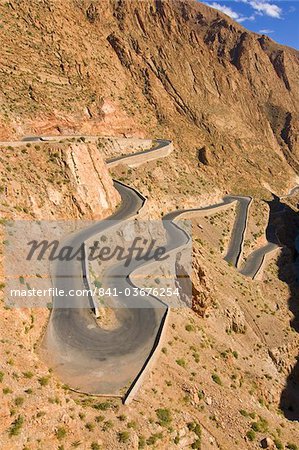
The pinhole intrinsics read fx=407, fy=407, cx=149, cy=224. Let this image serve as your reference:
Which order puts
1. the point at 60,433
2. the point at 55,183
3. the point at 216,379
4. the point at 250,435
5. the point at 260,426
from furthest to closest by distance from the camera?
the point at 55,183, the point at 216,379, the point at 260,426, the point at 250,435, the point at 60,433

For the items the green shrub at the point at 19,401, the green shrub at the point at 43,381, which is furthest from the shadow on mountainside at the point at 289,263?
the green shrub at the point at 19,401

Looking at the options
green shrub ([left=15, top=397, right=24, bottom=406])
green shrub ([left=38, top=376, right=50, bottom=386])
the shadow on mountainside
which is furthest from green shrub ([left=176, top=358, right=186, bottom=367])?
the shadow on mountainside

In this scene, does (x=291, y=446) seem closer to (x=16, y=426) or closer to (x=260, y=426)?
(x=260, y=426)

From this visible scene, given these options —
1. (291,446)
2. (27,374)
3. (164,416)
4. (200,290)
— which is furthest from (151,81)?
(164,416)

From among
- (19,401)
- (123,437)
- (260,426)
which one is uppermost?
(260,426)

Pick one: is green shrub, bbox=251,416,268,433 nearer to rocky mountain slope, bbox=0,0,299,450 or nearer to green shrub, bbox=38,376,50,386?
rocky mountain slope, bbox=0,0,299,450

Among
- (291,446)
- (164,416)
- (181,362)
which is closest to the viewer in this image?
(164,416)

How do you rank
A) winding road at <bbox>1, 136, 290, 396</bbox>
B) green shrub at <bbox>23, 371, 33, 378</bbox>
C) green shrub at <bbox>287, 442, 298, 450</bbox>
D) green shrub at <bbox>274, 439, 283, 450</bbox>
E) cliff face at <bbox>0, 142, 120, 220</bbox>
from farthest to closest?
cliff face at <bbox>0, 142, 120, 220</bbox> → green shrub at <bbox>287, 442, 298, 450</bbox> → green shrub at <bbox>274, 439, 283, 450</bbox> → winding road at <bbox>1, 136, 290, 396</bbox> → green shrub at <bbox>23, 371, 33, 378</bbox>

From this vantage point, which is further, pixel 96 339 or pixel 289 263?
pixel 289 263
